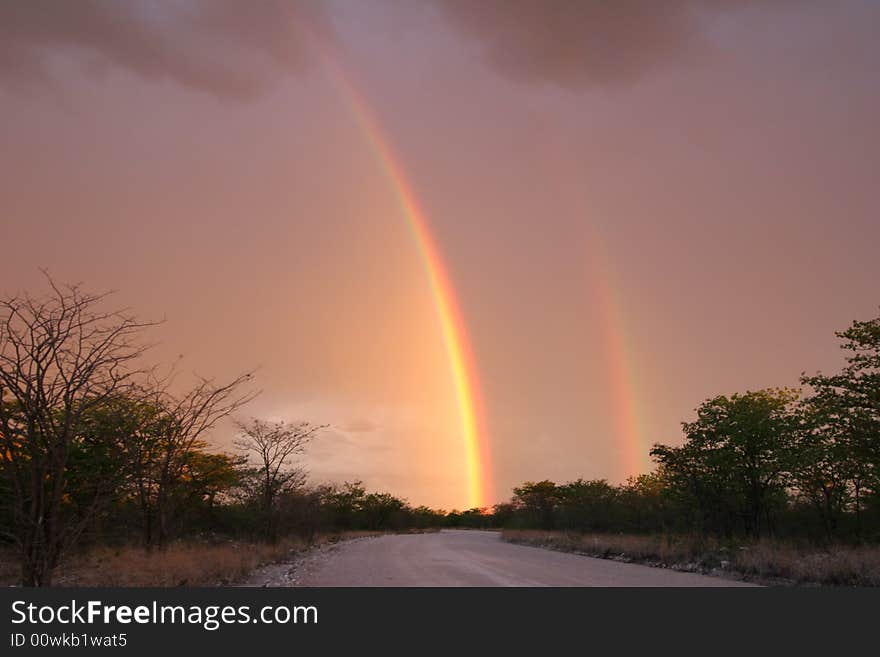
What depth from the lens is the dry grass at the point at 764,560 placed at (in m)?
15.6

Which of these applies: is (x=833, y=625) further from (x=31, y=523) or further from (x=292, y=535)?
(x=292, y=535)

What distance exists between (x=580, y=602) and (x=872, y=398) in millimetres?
22991

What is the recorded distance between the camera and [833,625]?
26.6ft

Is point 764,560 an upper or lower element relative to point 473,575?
upper

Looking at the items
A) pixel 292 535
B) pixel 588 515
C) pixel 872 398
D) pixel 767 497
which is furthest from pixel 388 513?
pixel 872 398

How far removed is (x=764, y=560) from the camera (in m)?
18.1

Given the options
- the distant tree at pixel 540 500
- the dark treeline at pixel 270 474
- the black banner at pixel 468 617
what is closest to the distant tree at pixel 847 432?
the dark treeline at pixel 270 474

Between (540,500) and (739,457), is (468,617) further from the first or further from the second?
(540,500)

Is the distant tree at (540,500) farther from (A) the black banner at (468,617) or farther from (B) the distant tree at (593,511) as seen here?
(A) the black banner at (468,617)

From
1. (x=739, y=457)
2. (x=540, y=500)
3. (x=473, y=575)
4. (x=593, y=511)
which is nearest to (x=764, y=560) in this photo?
(x=473, y=575)

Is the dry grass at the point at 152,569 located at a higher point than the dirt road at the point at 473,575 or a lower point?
higher

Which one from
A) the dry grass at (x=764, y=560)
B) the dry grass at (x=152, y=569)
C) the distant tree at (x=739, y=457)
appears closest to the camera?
the dry grass at (x=152, y=569)

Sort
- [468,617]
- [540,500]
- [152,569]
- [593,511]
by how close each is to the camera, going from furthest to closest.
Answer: [540,500] → [593,511] → [152,569] → [468,617]

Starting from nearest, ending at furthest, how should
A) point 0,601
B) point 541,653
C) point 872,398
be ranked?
point 541,653
point 0,601
point 872,398
